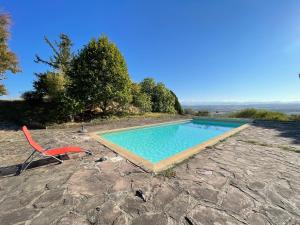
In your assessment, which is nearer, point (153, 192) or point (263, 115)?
point (153, 192)

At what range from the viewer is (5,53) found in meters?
9.48

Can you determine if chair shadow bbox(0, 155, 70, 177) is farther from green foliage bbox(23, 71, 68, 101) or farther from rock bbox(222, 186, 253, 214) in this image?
green foliage bbox(23, 71, 68, 101)

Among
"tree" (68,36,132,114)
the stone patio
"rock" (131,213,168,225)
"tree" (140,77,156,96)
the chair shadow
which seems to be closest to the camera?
"rock" (131,213,168,225)

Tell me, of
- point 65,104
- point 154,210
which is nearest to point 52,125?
point 65,104

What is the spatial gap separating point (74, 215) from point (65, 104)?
904 cm

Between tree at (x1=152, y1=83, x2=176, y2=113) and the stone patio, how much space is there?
14412mm

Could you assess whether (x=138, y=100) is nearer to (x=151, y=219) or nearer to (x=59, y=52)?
(x=151, y=219)

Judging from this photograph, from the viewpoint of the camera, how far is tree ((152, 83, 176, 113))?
741 inches

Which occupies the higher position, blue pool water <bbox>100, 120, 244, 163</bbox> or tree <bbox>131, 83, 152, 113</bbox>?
tree <bbox>131, 83, 152, 113</bbox>

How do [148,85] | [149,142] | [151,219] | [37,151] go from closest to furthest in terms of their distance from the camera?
[151,219], [37,151], [149,142], [148,85]

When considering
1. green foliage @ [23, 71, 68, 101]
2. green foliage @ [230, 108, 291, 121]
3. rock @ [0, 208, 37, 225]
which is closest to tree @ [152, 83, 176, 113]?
green foliage @ [230, 108, 291, 121]

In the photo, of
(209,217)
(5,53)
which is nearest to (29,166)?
(209,217)

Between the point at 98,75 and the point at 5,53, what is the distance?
17.2ft

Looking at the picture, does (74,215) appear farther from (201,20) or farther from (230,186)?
(201,20)
